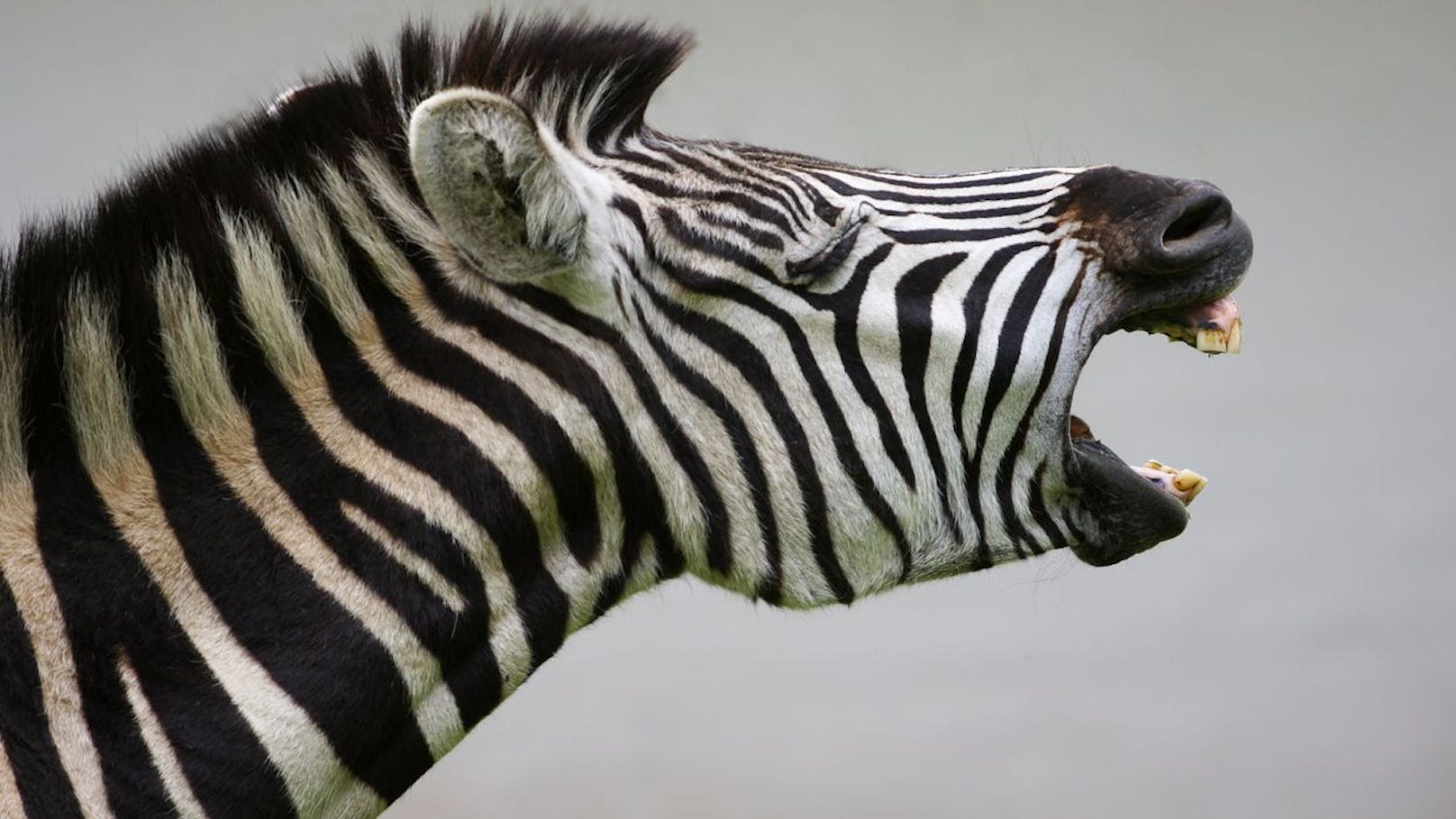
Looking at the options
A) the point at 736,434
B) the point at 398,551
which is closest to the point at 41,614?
the point at 398,551

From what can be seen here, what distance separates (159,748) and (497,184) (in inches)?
27.6

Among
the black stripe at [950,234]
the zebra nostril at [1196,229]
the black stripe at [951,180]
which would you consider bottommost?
the zebra nostril at [1196,229]

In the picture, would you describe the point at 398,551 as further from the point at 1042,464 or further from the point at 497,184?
the point at 1042,464

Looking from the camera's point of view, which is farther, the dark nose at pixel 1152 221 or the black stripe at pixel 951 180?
the black stripe at pixel 951 180

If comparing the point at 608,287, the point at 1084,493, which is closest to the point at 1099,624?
the point at 1084,493

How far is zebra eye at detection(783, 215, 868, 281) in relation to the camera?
1.65 m

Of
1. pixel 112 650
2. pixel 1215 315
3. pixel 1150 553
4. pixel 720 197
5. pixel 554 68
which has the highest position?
pixel 554 68

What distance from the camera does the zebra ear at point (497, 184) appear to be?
146 centimetres

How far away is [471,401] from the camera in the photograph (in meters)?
1.55

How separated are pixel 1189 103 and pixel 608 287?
433cm

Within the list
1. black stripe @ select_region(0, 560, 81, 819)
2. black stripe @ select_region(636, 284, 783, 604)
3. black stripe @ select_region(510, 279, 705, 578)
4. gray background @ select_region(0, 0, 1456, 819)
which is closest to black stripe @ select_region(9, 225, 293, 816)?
black stripe @ select_region(0, 560, 81, 819)

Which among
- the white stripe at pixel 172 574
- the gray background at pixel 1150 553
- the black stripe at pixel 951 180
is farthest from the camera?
the gray background at pixel 1150 553

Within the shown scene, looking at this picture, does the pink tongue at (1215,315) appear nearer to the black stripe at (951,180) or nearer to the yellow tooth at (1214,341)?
the yellow tooth at (1214,341)

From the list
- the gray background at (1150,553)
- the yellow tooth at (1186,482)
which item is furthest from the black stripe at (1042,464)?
the gray background at (1150,553)
